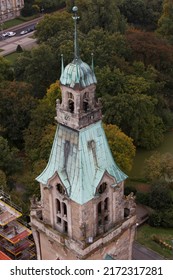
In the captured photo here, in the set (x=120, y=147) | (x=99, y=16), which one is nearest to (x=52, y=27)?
(x=99, y=16)

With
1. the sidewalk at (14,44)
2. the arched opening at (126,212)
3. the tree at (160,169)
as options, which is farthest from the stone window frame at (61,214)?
the sidewalk at (14,44)

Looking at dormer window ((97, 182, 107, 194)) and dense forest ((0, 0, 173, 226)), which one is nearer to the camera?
dormer window ((97, 182, 107, 194))

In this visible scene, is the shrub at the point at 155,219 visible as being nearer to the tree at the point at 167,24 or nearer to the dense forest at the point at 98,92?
the dense forest at the point at 98,92

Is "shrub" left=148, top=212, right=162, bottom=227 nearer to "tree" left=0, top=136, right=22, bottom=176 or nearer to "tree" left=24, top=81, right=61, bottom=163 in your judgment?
"tree" left=24, top=81, right=61, bottom=163

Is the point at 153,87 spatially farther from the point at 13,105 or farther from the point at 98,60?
the point at 13,105

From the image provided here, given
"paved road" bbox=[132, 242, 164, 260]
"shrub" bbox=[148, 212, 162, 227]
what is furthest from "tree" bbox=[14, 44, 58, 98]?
"paved road" bbox=[132, 242, 164, 260]

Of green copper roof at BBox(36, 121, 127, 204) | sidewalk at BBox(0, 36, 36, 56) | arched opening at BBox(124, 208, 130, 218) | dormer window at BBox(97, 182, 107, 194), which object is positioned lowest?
sidewalk at BBox(0, 36, 36, 56)
